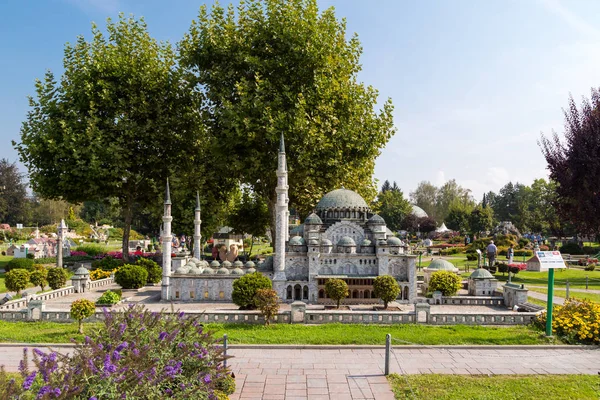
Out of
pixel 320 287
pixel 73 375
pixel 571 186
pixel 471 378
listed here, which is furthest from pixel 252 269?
pixel 571 186

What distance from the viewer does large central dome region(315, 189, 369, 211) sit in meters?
26.7

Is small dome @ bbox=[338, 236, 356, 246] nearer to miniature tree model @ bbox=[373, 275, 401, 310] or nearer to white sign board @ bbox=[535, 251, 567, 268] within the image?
miniature tree model @ bbox=[373, 275, 401, 310]

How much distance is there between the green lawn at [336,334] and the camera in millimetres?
14586

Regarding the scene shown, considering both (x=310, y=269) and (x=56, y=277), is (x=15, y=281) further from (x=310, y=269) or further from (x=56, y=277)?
(x=310, y=269)

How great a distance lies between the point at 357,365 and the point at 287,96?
70.2 feet

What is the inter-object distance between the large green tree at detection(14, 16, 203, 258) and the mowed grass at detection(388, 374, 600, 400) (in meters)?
27.0

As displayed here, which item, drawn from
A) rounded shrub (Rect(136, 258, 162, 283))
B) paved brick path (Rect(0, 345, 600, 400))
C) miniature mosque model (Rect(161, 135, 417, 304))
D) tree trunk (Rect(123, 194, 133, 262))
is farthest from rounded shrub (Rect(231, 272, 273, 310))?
tree trunk (Rect(123, 194, 133, 262))

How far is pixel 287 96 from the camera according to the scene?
30.1 metres

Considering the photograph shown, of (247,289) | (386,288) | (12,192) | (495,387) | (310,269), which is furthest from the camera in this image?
(12,192)

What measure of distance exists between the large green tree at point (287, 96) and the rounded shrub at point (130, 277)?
9.44 metres

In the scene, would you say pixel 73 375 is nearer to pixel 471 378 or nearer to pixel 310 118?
pixel 471 378

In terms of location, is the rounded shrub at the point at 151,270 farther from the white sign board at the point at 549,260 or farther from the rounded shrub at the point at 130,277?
the white sign board at the point at 549,260

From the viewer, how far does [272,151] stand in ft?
103

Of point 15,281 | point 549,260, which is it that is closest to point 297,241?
point 549,260
